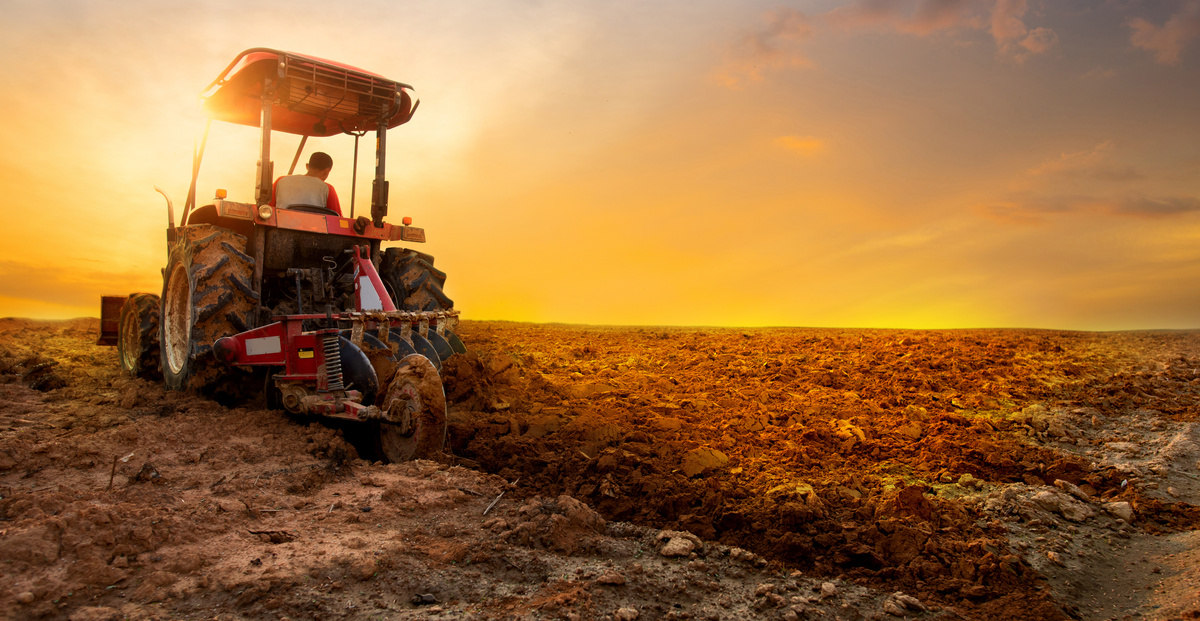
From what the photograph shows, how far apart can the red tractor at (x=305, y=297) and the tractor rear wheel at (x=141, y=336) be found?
0.01 metres

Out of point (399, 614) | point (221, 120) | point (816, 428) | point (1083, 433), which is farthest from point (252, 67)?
point (1083, 433)

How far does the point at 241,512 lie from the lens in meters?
3.47

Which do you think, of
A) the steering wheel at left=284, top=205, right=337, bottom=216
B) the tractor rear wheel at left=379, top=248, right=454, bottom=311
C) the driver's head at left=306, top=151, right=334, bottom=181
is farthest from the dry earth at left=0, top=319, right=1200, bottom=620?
the driver's head at left=306, top=151, right=334, bottom=181

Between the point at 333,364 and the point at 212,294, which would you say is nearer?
the point at 333,364

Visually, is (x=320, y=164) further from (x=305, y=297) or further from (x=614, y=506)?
(x=614, y=506)

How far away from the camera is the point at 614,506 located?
3.83 m

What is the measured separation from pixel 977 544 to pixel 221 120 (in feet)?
25.6

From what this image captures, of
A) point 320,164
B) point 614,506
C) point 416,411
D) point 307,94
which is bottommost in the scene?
point 614,506

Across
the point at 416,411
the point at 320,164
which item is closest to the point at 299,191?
the point at 320,164

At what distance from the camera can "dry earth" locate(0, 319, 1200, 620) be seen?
2.81 meters

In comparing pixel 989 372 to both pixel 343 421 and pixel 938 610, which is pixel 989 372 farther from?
pixel 343 421

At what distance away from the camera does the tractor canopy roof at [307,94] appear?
5.93 meters

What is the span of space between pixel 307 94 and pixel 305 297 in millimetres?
1908

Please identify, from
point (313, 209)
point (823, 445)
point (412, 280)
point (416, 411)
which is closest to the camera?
point (416, 411)
